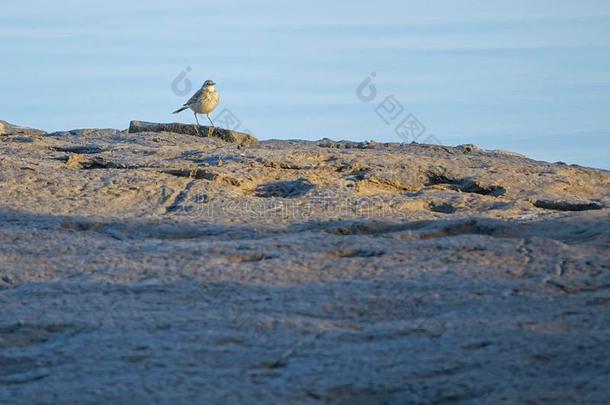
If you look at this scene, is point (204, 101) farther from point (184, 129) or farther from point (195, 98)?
point (184, 129)

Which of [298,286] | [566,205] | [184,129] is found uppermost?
[184,129]

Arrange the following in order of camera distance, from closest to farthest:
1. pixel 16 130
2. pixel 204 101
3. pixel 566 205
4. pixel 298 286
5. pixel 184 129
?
pixel 298 286, pixel 566 205, pixel 184 129, pixel 16 130, pixel 204 101

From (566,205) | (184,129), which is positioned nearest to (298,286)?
(566,205)

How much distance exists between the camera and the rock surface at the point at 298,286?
14.0 feet

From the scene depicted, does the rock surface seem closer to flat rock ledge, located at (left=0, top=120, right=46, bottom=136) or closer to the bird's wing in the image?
flat rock ledge, located at (left=0, top=120, right=46, bottom=136)

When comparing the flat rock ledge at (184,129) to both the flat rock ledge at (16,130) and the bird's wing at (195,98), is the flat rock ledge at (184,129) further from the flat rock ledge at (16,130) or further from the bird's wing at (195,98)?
the bird's wing at (195,98)

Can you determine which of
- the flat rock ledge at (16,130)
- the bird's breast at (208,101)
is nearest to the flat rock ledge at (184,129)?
the flat rock ledge at (16,130)

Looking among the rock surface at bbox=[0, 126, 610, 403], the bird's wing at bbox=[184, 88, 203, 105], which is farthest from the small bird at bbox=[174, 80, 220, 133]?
the rock surface at bbox=[0, 126, 610, 403]

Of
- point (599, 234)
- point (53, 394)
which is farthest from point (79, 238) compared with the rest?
point (599, 234)

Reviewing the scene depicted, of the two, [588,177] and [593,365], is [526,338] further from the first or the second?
[588,177]

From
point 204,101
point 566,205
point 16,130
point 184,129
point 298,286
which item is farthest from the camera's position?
point 204,101

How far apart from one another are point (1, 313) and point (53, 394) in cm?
112

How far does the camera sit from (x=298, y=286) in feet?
17.6

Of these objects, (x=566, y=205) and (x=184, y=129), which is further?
(x=184, y=129)
